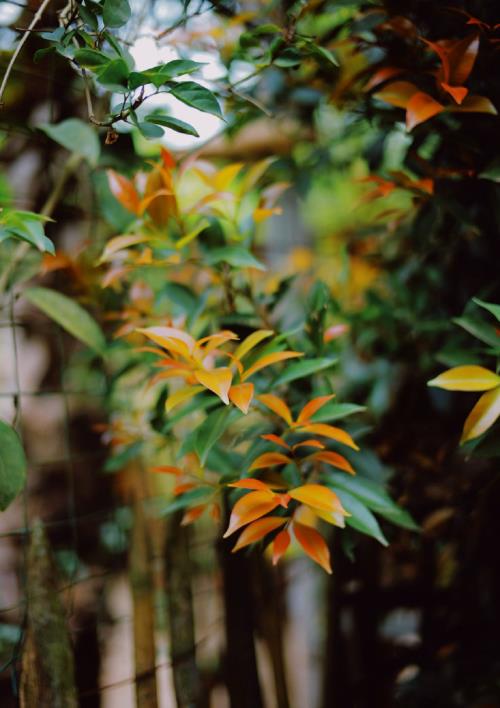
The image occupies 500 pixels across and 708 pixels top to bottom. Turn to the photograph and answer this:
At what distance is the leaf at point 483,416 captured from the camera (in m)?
0.68

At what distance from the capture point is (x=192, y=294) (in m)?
0.95

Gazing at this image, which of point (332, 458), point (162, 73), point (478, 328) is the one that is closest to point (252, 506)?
point (332, 458)

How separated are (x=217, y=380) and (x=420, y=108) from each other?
19.3 inches

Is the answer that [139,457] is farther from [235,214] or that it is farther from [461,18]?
[461,18]

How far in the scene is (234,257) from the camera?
85cm

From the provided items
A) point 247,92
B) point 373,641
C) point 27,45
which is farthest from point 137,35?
point 373,641

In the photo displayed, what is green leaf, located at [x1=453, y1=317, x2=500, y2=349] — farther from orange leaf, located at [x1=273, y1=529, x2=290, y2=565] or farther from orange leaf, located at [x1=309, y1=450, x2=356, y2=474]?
orange leaf, located at [x1=273, y1=529, x2=290, y2=565]

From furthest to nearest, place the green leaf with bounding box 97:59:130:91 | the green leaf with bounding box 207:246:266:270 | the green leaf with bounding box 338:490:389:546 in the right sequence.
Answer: the green leaf with bounding box 207:246:266:270 → the green leaf with bounding box 338:490:389:546 → the green leaf with bounding box 97:59:130:91

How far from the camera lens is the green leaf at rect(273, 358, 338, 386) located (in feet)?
2.57

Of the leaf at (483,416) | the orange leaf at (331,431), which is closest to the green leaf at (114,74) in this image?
the orange leaf at (331,431)

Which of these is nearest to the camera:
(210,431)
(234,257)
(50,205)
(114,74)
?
(114,74)

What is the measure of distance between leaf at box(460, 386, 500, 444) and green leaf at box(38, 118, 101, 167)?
2.28 ft

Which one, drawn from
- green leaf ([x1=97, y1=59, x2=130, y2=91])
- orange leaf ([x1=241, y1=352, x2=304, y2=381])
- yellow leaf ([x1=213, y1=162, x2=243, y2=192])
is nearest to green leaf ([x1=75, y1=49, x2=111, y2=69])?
green leaf ([x1=97, y1=59, x2=130, y2=91])

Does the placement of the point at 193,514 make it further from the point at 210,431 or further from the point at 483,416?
the point at 483,416
